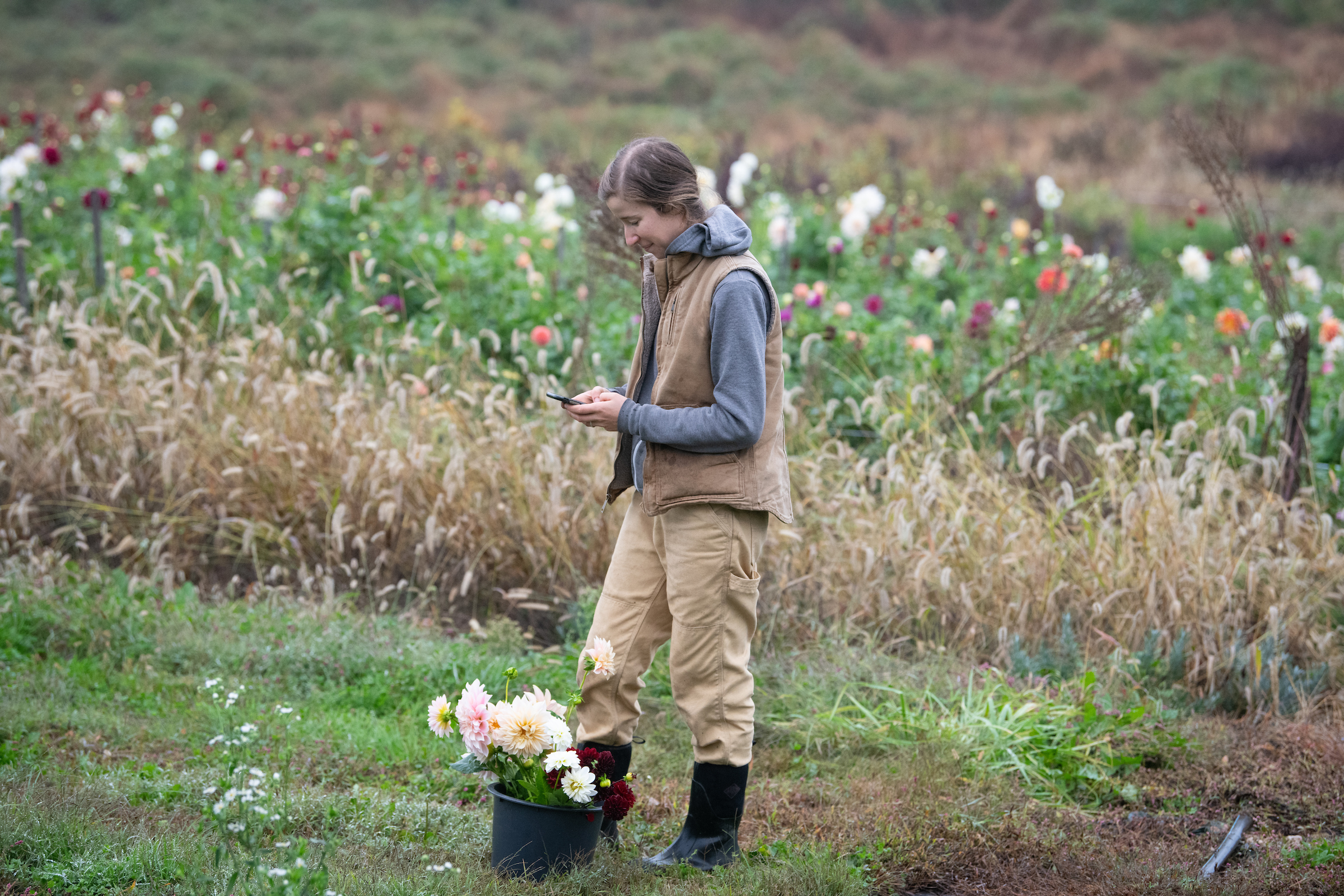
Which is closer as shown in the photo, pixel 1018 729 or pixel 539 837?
pixel 539 837

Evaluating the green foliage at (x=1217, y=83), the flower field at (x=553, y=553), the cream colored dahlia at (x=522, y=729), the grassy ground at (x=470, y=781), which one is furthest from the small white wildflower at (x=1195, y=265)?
the green foliage at (x=1217, y=83)

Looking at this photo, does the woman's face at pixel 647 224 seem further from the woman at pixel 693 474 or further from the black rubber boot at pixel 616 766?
the black rubber boot at pixel 616 766

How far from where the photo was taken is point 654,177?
2516 mm

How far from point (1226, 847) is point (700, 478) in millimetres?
1747

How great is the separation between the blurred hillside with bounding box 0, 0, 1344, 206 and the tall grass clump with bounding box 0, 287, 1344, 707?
482 inches

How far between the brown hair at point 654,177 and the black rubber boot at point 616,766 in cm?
127

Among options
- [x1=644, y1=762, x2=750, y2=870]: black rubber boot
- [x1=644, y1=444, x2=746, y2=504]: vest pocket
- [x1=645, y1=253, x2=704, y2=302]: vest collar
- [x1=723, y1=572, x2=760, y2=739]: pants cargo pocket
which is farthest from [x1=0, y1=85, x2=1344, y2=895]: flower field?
[x1=645, y1=253, x2=704, y2=302]: vest collar

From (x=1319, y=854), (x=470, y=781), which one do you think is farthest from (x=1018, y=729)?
(x=470, y=781)

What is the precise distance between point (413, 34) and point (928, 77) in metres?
13.2

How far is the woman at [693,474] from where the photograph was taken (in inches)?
99.7

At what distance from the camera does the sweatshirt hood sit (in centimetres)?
258

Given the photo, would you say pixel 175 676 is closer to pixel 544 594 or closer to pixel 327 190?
pixel 544 594

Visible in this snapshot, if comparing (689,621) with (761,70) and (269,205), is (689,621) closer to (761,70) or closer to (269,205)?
(269,205)

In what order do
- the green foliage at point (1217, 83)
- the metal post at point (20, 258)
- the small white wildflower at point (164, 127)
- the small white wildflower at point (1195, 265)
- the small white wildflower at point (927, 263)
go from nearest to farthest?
the metal post at point (20, 258) → the small white wildflower at point (927, 263) → the small white wildflower at point (1195, 265) → the small white wildflower at point (164, 127) → the green foliage at point (1217, 83)
